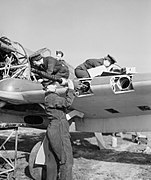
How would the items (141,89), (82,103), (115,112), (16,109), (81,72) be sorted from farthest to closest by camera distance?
(16,109)
(81,72)
(115,112)
(82,103)
(141,89)

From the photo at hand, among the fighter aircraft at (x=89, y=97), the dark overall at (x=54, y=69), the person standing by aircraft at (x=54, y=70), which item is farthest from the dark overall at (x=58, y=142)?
the dark overall at (x=54, y=69)

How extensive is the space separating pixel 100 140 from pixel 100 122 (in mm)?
2077

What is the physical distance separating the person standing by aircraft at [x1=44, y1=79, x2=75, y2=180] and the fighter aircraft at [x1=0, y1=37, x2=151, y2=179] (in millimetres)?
851

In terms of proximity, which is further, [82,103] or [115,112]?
[115,112]

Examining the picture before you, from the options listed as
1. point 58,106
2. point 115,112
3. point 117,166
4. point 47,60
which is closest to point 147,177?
point 117,166

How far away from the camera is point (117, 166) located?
6160mm

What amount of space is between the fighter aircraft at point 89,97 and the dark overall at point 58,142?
0.86m

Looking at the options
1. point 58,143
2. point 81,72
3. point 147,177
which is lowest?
point 147,177

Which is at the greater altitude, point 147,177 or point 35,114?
point 35,114

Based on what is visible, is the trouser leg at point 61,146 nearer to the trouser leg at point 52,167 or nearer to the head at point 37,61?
the trouser leg at point 52,167

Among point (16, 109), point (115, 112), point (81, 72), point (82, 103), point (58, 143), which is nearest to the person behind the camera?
point (58, 143)

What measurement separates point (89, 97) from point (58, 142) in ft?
4.62

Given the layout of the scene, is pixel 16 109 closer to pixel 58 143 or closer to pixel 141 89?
pixel 58 143

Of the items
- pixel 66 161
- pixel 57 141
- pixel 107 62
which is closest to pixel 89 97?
pixel 57 141
